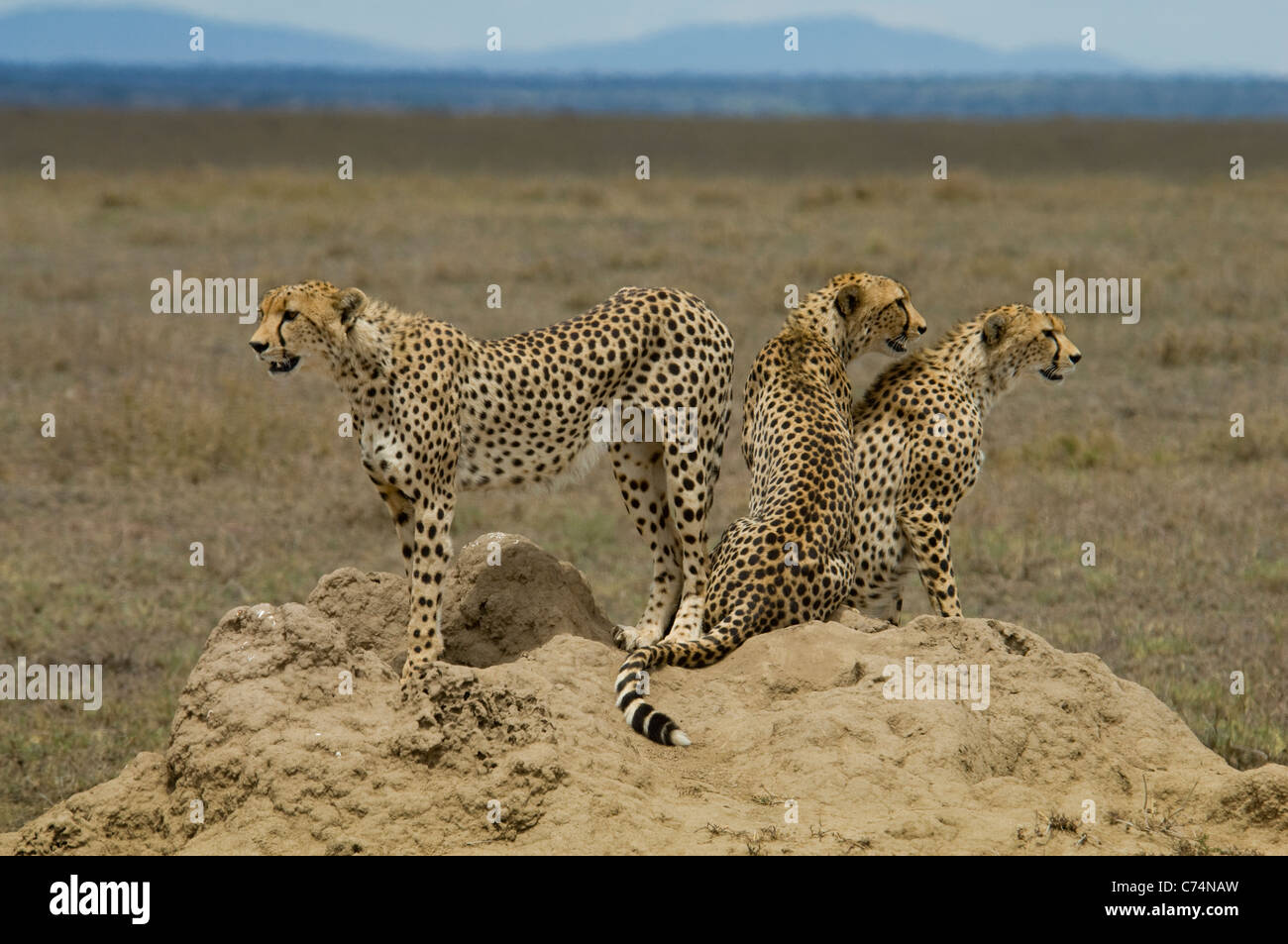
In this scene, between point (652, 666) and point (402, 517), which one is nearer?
point (652, 666)

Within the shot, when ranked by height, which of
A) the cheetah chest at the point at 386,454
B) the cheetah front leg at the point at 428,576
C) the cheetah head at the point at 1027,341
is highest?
the cheetah head at the point at 1027,341

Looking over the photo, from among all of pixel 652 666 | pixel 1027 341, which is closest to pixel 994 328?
pixel 1027 341

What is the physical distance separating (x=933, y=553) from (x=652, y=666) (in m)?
1.18

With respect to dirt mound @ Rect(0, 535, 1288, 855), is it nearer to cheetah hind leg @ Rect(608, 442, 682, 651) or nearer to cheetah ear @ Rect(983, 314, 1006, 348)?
cheetah hind leg @ Rect(608, 442, 682, 651)

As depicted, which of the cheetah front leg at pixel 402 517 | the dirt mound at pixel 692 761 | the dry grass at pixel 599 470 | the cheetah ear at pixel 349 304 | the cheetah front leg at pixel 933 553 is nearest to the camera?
the dirt mound at pixel 692 761

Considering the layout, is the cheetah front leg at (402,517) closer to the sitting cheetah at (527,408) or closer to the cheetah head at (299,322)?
the sitting cheetah at (527,408)

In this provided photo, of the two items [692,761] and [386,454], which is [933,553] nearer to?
[692,761]

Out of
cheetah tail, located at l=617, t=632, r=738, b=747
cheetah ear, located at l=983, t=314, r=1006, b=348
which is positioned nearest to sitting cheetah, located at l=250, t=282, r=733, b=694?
cheetah tail, located at l=617, t=632, r=738, b=747

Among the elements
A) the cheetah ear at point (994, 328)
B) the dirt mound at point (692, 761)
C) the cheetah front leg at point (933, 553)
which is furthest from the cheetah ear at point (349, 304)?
the cheetah ear at point (994, 328)

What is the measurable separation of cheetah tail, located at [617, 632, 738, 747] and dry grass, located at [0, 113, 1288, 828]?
2.04 m

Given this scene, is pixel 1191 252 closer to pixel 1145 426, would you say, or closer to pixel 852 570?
pixel 1145 426

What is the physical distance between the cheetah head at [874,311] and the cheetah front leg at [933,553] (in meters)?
0.62

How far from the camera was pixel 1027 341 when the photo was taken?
5684 millimetres

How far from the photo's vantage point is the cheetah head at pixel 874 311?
5.67 meters
